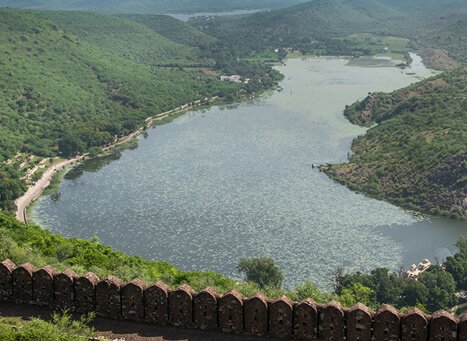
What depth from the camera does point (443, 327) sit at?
21.3m

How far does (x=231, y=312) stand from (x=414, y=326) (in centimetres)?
598

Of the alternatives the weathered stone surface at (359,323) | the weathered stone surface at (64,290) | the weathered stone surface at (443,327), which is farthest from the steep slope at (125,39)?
the weathered stone surface at (443,327)

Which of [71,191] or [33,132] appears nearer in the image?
[71,191]

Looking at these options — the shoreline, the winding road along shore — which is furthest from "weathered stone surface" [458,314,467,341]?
the winding road along shore

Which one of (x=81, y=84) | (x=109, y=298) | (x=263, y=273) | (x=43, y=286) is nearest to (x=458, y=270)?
(x=263, y=273)

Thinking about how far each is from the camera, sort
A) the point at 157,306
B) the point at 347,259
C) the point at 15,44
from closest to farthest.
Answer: the point at 157,306 → the point at 347,259 → the point at 15,44

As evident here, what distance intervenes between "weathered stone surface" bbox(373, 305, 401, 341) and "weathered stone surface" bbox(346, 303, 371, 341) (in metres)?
0.24

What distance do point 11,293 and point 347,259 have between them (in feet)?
125

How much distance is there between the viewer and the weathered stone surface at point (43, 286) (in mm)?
24344

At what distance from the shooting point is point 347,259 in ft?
191

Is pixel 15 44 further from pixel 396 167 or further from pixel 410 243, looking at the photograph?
pixel 410 243

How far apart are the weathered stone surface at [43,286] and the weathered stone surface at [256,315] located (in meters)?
7.10

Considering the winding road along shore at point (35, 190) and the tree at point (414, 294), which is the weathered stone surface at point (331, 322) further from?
the winding road along shore at point (35, 190)

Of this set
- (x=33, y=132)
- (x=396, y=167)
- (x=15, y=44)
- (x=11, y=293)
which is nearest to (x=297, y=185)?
(x=396, y=167)
